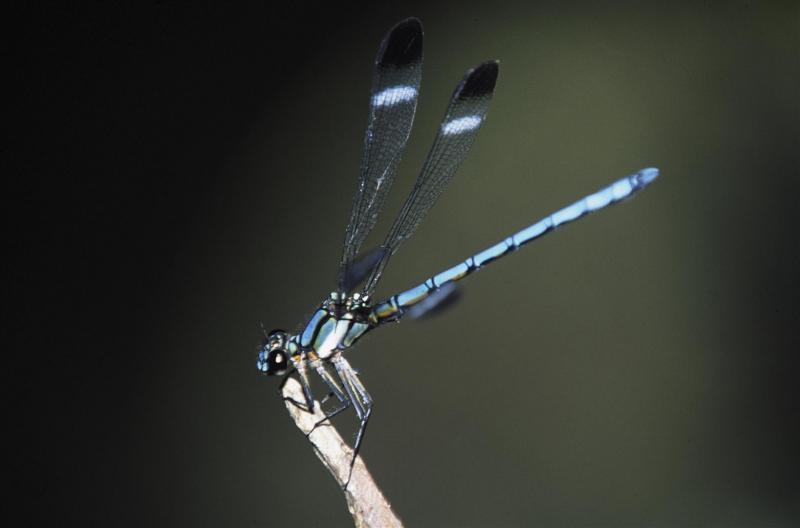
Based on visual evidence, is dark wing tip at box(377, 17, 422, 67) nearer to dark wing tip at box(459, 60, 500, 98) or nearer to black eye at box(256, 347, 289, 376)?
dark wing tip at box(459, 60, 500, 98)

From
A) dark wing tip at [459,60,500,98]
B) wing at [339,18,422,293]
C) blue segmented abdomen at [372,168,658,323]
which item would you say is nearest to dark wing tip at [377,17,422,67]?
wing at [339,18,422,293]

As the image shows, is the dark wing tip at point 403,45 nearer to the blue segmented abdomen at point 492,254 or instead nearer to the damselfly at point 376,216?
the damselfly at point 376,216

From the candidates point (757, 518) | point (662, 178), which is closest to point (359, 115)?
point (662, 178)

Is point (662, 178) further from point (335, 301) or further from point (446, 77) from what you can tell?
point (335, 301)

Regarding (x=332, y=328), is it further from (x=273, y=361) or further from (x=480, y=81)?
(x=480, y=81)

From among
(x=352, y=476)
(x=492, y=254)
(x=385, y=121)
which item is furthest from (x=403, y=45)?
(x=352, y=476)

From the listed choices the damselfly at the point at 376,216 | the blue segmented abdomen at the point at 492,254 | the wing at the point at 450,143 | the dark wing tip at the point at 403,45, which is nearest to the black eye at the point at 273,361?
the damselfly at the point at 376,216
